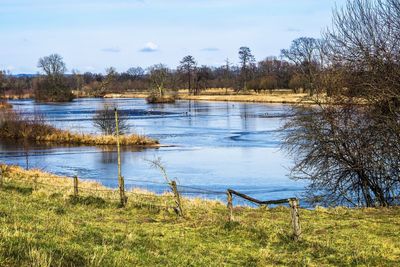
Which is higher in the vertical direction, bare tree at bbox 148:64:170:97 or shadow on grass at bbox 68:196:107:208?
bare tree at bbox 148:64:170:97

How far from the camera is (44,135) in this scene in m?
52.8

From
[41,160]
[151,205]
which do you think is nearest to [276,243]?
[151,205]

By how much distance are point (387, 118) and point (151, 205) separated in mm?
8567

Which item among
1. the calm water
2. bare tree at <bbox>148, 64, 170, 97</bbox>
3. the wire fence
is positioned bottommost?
the calm water

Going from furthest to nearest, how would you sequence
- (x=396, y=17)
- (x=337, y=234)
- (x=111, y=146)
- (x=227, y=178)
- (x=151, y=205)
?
(x=111, y=146)
(x=227, y=178)
(x=396, y=17)
(x=151, y=205)
(x=337, y=234)

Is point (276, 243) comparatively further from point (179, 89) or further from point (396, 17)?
point (179, 89)

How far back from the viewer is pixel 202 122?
62375mm

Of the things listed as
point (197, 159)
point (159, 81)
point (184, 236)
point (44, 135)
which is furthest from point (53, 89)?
point (184, 236)

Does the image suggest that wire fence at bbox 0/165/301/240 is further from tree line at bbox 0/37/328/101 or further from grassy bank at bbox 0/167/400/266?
tree line at bbox 0/37/328/101

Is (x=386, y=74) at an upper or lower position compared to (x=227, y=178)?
upper

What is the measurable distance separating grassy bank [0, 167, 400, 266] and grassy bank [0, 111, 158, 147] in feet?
99.4

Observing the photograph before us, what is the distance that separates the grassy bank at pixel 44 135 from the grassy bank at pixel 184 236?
30288mm

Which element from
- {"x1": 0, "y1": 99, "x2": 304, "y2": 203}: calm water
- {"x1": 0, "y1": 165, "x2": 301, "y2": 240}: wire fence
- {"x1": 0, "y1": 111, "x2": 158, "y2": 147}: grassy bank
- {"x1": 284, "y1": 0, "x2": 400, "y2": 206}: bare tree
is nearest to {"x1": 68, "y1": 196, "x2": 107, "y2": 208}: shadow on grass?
{"x1": 0, "y1": 165, "x2": 301, "y2": 240}: wire fence

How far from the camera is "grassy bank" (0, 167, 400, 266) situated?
296 inches
